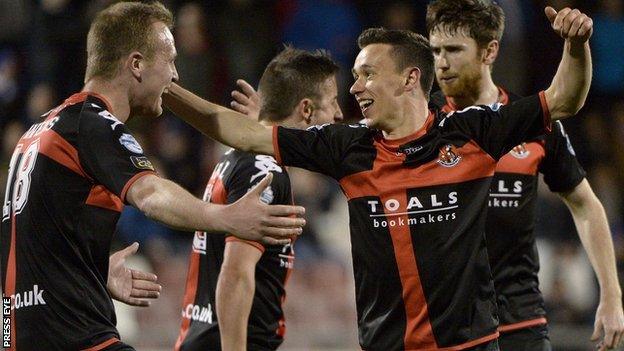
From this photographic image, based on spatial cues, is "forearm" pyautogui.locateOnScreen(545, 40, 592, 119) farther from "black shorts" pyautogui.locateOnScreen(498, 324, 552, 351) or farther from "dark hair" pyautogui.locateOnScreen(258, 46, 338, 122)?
"dark hair" pyautogui.locateOnScreen(258, 46, 338, 122)

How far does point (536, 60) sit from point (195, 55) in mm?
3754

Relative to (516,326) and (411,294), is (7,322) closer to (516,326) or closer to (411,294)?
(411,294)

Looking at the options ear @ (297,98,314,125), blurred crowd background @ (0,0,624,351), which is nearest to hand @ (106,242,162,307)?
ear @ (297,98,314,125)

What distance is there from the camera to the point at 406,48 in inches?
223

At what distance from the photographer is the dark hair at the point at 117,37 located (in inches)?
201

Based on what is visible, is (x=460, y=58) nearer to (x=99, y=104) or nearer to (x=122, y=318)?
(x=99, y=104)

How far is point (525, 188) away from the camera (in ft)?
21.0

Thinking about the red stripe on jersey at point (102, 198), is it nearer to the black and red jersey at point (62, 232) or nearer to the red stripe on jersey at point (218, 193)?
the black and red jersey at point (62, 232)

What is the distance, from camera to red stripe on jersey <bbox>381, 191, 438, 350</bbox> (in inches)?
207

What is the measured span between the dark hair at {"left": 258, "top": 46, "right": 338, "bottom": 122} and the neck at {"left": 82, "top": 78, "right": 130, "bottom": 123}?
1.59 metres

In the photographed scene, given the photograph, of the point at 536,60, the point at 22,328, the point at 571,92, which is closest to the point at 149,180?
the point at 22,328

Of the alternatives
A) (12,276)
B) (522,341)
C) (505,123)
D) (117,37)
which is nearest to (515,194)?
(522,341)

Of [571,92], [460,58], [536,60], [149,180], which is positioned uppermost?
[536,60]

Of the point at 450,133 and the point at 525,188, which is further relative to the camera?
the point at 525,188
